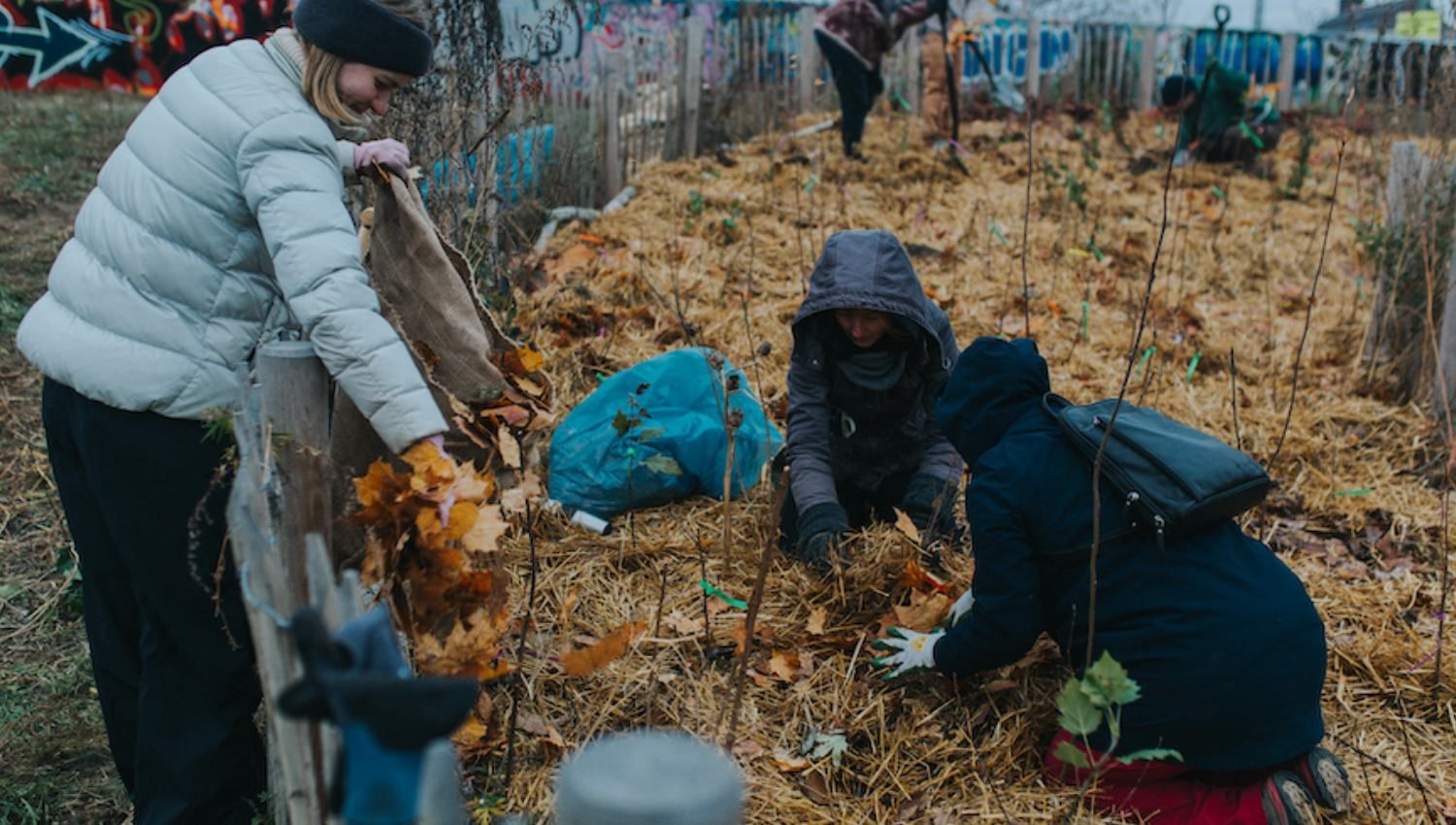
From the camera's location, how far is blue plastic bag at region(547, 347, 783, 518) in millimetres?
3572

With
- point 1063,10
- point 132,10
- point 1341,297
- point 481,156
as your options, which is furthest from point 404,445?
point 1063,10

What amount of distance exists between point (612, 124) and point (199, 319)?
563cm

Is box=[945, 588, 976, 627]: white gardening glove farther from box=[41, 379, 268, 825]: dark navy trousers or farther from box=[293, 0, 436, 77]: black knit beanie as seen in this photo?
box=[293, 0, 436, 77]: black knit beanie

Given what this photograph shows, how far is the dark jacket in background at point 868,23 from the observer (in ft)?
28.2

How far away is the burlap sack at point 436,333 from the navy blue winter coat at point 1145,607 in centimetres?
104

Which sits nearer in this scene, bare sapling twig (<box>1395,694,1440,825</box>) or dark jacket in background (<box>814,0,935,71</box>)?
bare sapling twig (<box>1395,694,1440,825</box>)

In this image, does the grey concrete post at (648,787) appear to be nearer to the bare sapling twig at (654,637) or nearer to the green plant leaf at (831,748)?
the bare sapling twig at (654,637)

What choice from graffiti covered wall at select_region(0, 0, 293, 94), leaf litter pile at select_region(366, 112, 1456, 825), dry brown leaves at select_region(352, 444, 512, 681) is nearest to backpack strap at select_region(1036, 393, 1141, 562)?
leaf litter pile at select_region(366, 112, 1456, 825)

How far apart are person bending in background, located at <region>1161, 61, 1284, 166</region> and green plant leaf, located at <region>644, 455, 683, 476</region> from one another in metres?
7.26

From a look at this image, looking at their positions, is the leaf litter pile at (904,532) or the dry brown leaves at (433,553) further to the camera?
the leaf litter pile at (904,532)

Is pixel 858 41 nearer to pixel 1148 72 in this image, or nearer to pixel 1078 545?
pixel 1148 72

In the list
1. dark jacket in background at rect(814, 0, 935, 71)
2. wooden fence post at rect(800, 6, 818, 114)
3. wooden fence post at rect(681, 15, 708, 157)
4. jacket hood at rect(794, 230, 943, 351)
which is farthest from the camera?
wooden fence post at rect(800, 6, 818, 114)

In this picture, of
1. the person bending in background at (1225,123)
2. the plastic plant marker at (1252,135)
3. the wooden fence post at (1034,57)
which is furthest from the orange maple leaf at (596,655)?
the wooden fence post at (1034,57)

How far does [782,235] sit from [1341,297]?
310cm
